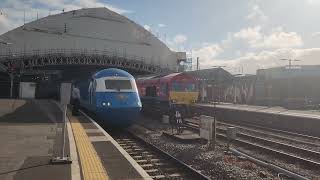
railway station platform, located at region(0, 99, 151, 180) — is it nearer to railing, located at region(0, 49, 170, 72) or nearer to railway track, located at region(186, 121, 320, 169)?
railway track, located at region(186, 121, 320, 169)

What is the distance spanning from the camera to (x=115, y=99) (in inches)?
938

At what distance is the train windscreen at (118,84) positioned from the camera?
79.6 feet

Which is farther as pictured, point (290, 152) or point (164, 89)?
point (164, 89)

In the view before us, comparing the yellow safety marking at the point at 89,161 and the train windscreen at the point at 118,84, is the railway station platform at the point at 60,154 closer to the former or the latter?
the yellow safety marking at the point at 89,161

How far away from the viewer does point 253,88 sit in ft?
224

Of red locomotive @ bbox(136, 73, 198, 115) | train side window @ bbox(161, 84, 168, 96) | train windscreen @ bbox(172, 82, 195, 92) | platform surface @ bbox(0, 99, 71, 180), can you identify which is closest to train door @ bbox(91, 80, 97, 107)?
platform surface @ bbox(0, 99, 71, 180)

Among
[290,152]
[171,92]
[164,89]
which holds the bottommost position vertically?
[290,152]

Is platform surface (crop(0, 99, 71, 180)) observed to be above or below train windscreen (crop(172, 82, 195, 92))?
below

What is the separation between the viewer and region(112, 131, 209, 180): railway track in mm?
12812

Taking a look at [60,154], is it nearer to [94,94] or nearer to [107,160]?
[107,160]

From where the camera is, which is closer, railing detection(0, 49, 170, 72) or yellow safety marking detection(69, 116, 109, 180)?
yellow safety marking detection(69, 116, 109, 180)

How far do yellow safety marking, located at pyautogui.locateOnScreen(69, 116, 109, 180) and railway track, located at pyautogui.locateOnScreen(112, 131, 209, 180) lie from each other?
1.51 meters

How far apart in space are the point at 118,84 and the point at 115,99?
3.22ft

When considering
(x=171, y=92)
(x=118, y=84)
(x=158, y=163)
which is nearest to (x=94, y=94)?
(x=118, y=84)
